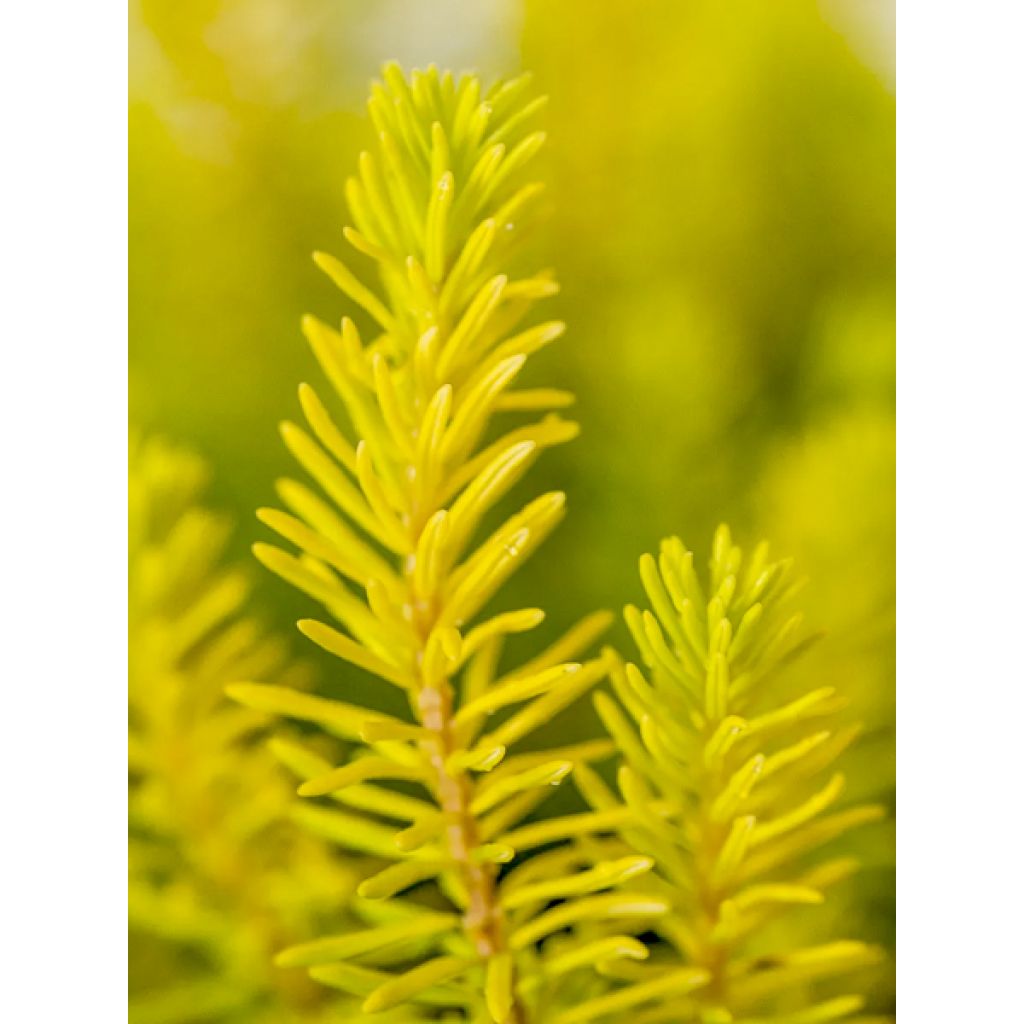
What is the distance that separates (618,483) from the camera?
0.33 metres

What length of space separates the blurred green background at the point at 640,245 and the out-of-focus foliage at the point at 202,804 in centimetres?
3

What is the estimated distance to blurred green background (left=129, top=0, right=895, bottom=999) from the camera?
1.09 feet

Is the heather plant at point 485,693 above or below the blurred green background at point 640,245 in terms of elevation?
below

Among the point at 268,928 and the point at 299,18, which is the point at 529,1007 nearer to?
the point at 268,928

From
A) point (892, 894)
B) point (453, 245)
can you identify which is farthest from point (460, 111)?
point (892, 894)

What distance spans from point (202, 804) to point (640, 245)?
20cm

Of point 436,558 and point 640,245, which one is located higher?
point 640,245

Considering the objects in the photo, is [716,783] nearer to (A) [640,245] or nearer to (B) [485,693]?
(B) [485,693]

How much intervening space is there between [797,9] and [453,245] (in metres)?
0.16

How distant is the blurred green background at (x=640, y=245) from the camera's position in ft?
1.09

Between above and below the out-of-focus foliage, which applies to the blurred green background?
above

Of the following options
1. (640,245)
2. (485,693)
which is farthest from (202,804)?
(640,245)

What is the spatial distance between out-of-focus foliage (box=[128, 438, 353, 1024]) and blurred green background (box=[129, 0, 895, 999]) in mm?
27

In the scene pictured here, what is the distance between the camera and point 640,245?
0.34 m
